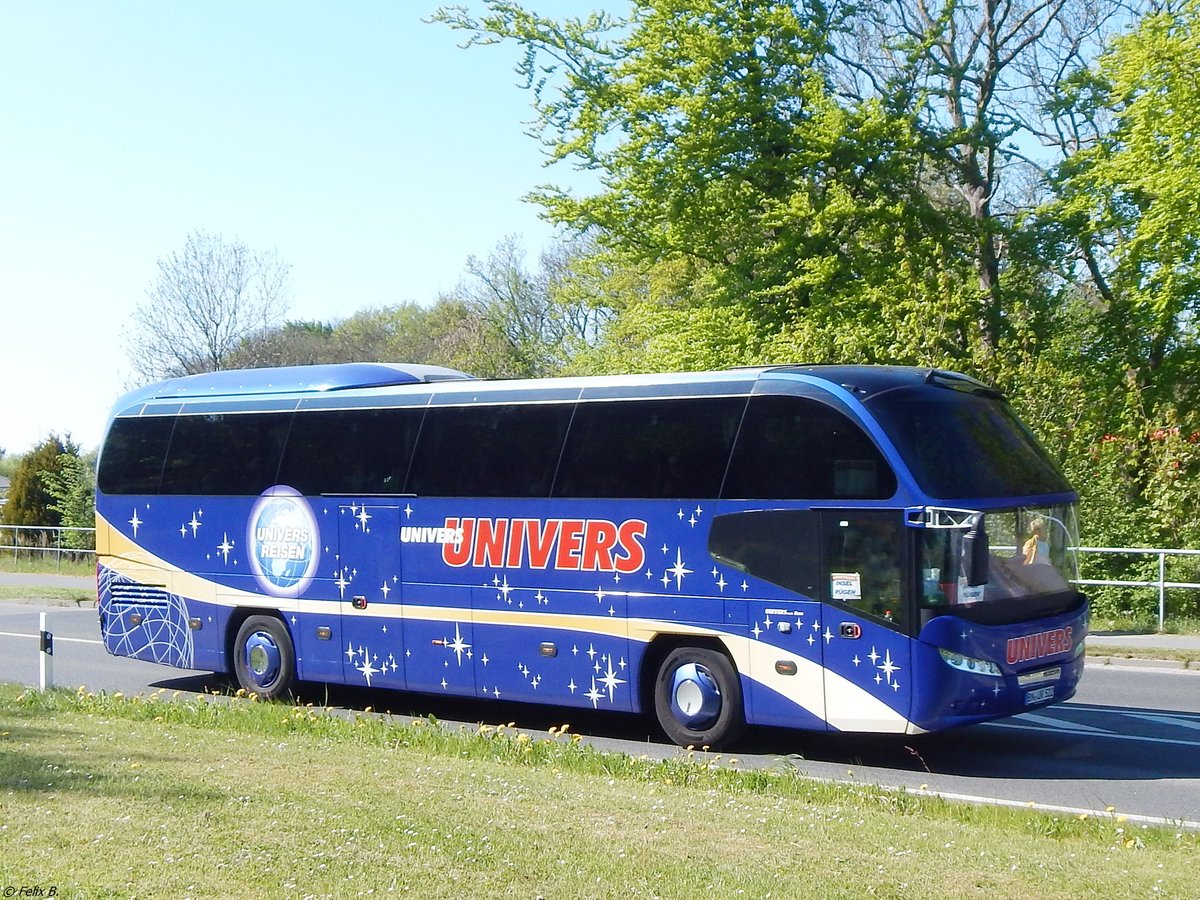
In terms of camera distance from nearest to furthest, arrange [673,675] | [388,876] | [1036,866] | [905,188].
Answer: [388,876], [1036,866], [673,675], [905,188]

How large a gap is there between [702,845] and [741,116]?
23.2 m

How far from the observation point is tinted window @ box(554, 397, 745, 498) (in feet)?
40.5

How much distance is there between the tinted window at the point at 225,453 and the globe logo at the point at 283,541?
0.87 feet

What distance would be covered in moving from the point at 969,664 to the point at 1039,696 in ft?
3.02

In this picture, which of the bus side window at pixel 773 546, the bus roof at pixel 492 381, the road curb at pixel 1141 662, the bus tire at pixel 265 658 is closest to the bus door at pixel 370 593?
the bus tire at pixel 265 658

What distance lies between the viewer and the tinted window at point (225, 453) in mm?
15805

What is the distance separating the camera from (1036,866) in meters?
6.90

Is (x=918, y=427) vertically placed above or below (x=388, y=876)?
above

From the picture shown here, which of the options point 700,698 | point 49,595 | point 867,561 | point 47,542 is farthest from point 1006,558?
point 47,542

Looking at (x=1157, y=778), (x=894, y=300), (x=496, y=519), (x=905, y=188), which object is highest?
(x=905, y=188)


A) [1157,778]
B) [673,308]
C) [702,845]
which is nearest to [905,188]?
[673,308]

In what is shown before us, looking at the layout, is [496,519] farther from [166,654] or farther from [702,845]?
[702,845]

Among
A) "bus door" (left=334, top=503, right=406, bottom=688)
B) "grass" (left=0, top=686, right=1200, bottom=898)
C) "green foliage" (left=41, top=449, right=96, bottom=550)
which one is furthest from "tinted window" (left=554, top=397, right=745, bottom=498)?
"green foliage" (left=41, top=449, right=96, bottom=550)

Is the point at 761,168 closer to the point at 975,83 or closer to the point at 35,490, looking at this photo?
the point at 975,83
